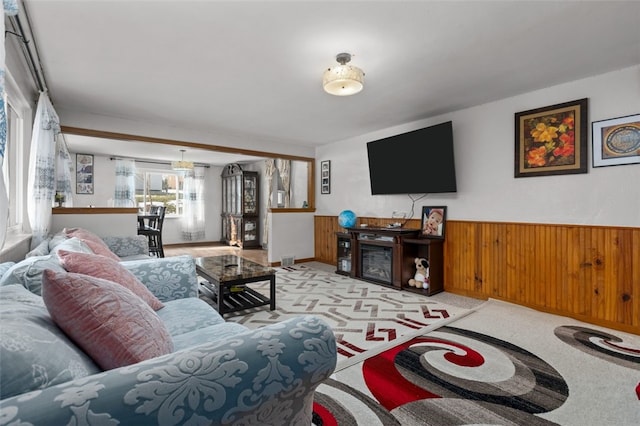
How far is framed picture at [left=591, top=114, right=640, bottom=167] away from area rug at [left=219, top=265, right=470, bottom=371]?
1.82m

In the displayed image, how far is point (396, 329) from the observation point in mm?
2631

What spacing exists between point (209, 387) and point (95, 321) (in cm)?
41

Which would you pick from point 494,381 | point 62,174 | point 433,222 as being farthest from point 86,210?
point 494,381

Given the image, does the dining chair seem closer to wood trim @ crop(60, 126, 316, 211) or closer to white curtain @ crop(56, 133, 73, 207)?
white curtain @ crop(56, 133, 73, 207)

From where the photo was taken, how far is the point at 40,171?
269cm

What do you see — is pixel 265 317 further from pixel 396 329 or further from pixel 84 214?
pixel 84 214

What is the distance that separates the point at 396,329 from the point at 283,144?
12.6 feet

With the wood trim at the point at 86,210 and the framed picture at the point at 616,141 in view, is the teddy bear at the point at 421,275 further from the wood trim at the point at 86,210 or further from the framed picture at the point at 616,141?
the wood trim at the point at 86,210

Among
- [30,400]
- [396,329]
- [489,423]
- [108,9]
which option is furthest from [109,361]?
[396,329]

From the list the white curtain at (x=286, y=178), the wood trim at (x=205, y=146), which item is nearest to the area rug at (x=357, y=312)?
the wood trim at (x=205, y=146)

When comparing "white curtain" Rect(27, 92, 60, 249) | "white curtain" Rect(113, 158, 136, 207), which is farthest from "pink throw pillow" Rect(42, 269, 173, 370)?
"white curtain" Rect(113, 158, 136, 207)

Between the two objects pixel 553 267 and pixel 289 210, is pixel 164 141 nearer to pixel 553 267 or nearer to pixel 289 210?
pixel 289 210

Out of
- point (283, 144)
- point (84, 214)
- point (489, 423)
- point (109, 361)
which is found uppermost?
point (283, 144)

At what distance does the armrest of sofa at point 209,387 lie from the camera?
596 millimetres
